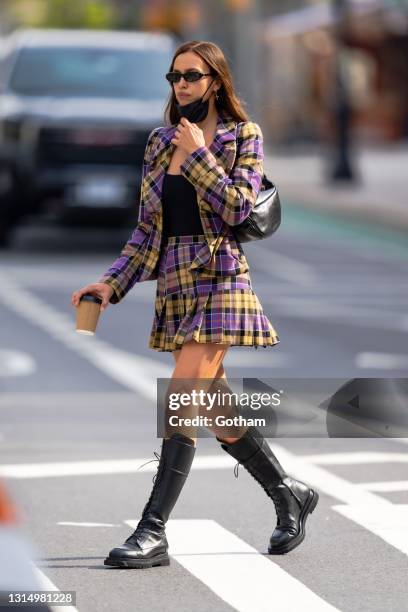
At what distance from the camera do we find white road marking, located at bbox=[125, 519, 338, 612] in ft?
19.7

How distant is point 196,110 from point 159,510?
4.43ft

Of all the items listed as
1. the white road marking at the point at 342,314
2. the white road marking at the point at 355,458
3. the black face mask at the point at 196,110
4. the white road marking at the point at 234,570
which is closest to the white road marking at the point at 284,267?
the white road marking at the point at 342,314

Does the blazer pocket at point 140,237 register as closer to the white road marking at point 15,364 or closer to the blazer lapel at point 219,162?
the blazer lapel at point 219,162

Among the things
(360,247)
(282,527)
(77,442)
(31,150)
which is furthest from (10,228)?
(282,527)

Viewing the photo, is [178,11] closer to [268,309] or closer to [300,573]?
[268,309]

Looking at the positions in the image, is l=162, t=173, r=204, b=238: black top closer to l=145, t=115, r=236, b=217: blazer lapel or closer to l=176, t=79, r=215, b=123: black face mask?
l=145, t=115, r=236, b=217: blazer lapel

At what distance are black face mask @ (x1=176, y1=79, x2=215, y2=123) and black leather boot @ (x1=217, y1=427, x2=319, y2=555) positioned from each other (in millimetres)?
1081

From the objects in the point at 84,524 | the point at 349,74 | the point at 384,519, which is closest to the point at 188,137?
the point at 84,524

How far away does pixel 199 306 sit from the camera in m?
6.44

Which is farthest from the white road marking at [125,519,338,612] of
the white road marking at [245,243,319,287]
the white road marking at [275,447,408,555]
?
the white road marking at [245,243,319,287]

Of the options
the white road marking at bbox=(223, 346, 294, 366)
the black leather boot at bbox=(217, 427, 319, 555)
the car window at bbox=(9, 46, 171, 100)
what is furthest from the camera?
the car window at bbox=(9, 46, 171, 100)

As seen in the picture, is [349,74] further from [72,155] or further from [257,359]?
[257,359]

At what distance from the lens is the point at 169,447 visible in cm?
651

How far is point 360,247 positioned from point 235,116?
16292mm
